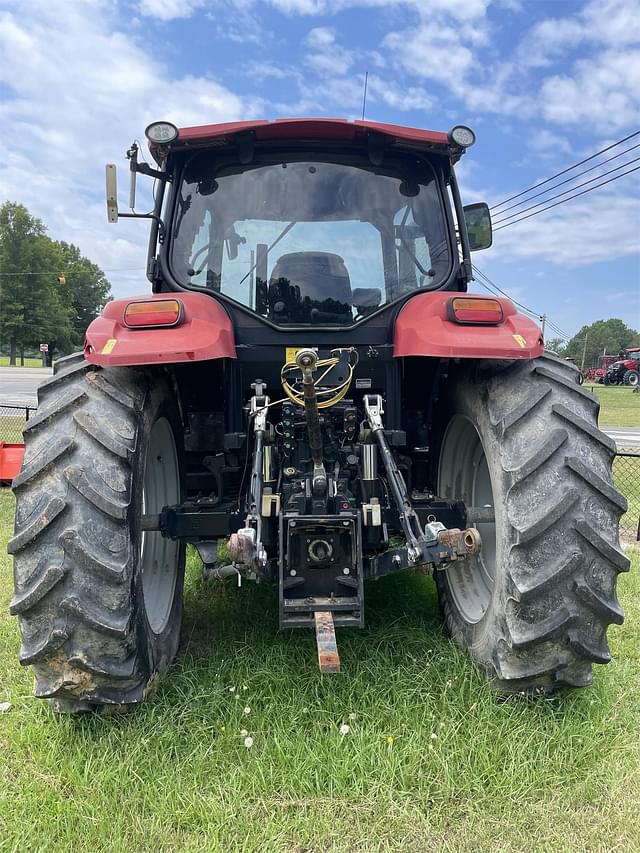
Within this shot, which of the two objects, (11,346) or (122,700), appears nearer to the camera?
(122,700)

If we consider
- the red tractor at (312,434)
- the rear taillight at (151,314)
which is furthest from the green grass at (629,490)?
the rear taillight at (151,314)

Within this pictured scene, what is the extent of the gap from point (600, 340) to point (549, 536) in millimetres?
96549

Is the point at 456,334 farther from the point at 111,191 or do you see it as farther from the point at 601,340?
the point at 601,340

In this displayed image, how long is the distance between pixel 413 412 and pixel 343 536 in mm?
1084

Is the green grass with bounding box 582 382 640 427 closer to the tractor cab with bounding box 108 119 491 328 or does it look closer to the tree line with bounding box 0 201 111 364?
the tractor cab with bounding box 108 119 491 328

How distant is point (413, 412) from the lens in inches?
137

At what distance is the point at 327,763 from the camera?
227 centimetres

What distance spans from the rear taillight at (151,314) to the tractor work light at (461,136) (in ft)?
5.26

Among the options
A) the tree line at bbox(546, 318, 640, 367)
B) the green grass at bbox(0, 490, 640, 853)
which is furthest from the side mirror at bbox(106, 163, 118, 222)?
the tree line at bbox(546, 318, 640, 367)

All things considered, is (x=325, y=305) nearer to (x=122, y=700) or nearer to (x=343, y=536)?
(x=343, y=536)

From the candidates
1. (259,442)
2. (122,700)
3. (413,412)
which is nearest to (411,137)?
(413,412)

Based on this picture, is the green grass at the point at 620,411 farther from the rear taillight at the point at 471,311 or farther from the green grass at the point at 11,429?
the rear taillight at the point at 471,311

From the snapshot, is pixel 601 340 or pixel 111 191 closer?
pixel 111 191

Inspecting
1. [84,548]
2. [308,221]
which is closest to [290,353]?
[308,221]
